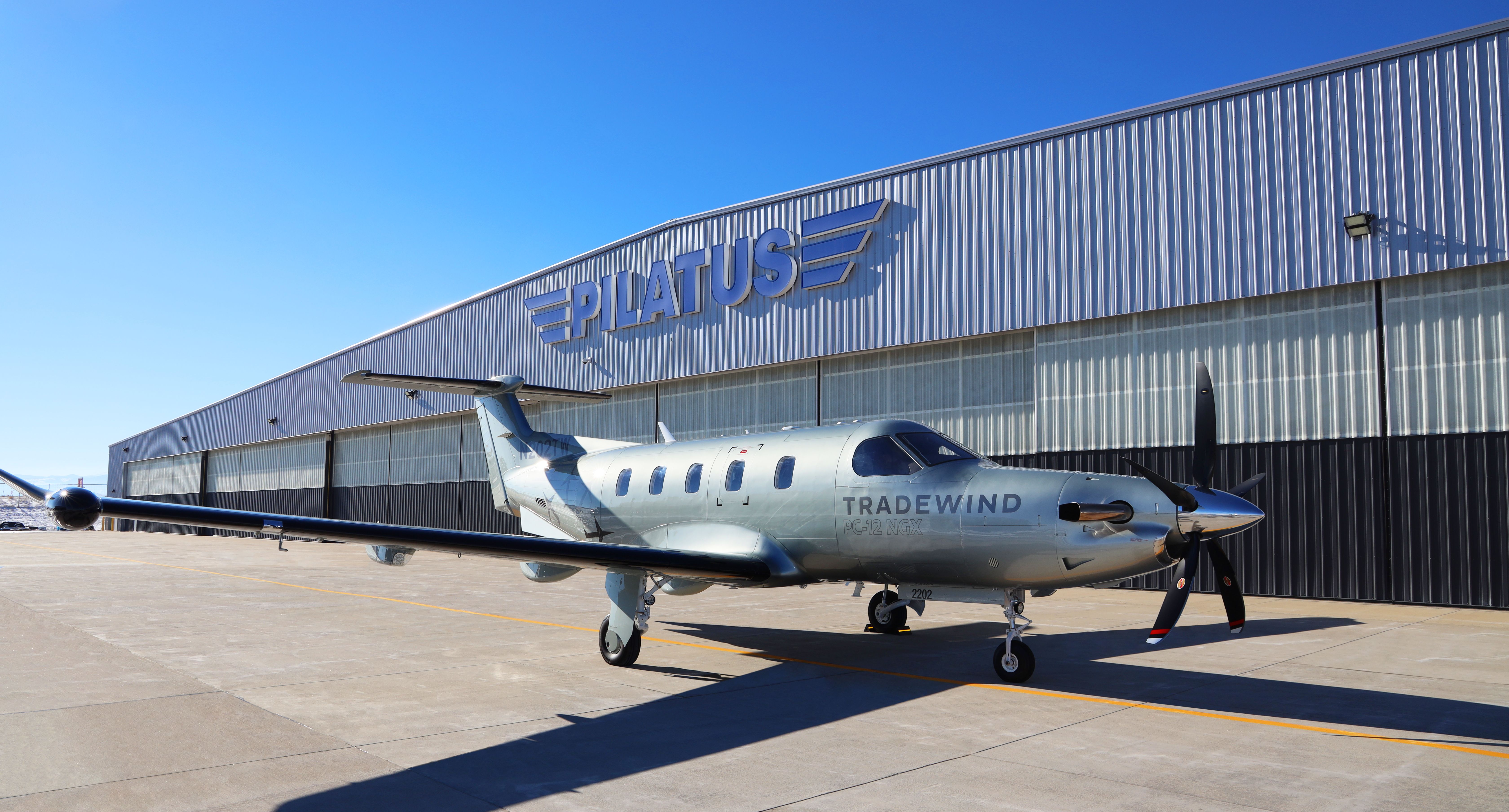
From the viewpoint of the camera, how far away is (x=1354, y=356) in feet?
58.9

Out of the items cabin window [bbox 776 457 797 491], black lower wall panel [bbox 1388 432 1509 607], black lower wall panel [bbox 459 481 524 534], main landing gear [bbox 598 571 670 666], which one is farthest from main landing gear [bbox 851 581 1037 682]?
black lower wall panel [bbox 459 481 524 534]

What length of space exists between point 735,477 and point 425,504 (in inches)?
1279

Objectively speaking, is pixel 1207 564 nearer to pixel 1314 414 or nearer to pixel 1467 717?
pixel 1314 414

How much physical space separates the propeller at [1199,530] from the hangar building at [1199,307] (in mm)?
11413

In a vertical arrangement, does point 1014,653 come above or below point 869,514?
below

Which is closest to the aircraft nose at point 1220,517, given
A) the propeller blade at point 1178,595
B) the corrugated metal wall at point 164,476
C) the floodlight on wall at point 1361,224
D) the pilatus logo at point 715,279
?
the propeller blade at point 1178,595

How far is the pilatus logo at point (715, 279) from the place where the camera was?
25.4 metres

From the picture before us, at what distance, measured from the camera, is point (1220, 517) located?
27.0 feet

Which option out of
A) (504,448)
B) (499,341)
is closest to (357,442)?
(499,341)

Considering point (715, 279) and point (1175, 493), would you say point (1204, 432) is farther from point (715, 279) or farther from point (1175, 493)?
point (715, 279)

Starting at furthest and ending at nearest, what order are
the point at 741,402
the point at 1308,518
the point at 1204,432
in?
1. the point at 741,402
2. the point at 1308,518
3. the point at 1204,432

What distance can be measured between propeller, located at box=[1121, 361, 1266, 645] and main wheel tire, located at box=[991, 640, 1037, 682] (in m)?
1.30

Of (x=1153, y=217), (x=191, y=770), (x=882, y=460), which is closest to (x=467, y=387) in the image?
(x=882, y=460)

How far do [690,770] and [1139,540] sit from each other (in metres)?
4.75
